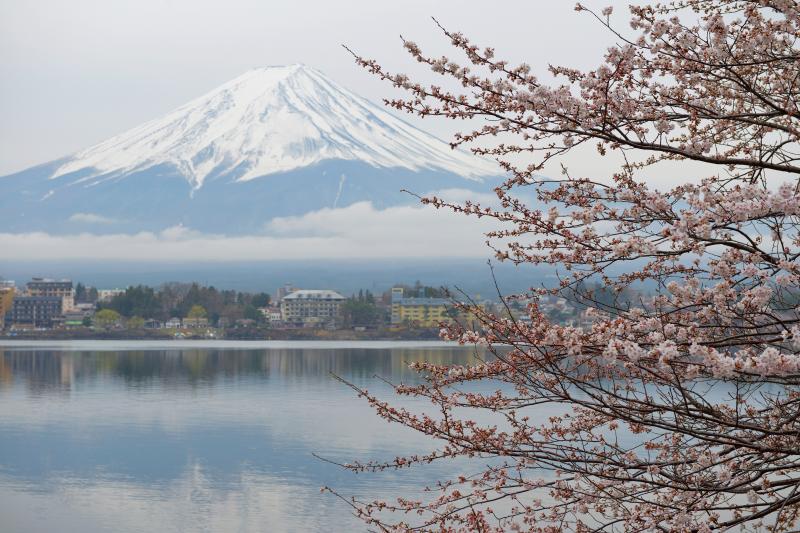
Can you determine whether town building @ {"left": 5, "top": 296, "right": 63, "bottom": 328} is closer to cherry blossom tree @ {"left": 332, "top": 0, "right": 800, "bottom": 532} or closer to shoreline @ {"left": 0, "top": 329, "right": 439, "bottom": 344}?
shoreline @ {"left": 0, "top": 329, "right": 439, "bottom": 344}

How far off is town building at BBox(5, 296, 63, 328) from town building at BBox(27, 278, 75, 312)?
503 centimetres

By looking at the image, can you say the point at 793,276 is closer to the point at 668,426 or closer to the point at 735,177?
the point at 668,426

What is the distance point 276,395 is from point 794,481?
34.5 metres

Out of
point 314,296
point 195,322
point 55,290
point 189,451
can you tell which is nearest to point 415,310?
point 195,322

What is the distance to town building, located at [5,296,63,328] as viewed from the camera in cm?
Answer: 12444

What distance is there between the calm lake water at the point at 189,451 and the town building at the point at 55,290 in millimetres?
90365

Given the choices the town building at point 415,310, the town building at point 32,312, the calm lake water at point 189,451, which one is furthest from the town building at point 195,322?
the calm lake water at point 189,451

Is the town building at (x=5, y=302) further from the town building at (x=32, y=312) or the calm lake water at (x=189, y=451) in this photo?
the calm lake water at (x=189, y=451)

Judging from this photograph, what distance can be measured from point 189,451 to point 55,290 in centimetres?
11650

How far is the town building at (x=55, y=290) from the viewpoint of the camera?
133125 millimetres

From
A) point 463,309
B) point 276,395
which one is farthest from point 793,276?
point 276,395

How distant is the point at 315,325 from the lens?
376ft

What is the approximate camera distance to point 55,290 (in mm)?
136500

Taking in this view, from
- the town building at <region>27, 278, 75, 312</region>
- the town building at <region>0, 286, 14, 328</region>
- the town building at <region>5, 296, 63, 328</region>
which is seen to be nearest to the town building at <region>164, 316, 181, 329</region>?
the town building at <region>5, 296, 63, 328</region>
